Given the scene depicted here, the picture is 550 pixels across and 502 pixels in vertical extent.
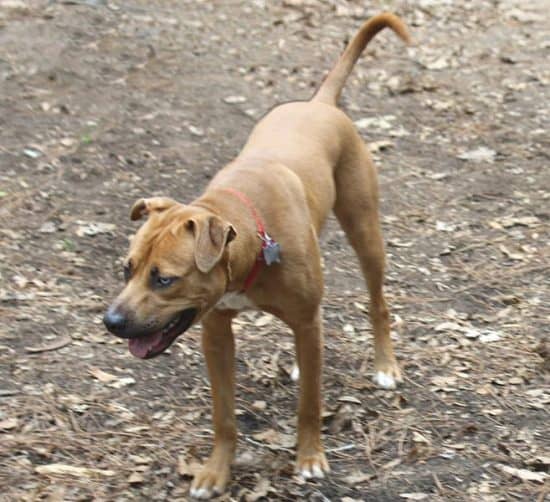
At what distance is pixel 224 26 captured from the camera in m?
10.6

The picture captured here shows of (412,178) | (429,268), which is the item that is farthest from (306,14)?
(429,268)

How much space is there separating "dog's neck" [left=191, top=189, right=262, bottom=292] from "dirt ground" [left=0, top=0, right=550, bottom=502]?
1.06 metres

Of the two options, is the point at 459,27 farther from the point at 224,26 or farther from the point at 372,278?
the point at 372,278

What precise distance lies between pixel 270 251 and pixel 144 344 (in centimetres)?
65

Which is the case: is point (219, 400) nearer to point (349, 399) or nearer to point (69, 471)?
point (69, 471)

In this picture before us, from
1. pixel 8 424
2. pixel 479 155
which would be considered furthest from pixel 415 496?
pixel 479 155

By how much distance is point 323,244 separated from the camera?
22.5 feet

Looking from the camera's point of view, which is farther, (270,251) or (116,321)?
(270,251)

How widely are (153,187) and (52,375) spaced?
2.59 metres

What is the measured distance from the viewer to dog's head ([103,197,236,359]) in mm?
3686

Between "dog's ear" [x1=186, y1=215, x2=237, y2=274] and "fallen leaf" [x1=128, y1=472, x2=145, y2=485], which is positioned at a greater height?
"dog's ear" [x1=186, y1=215, x2=237, y2=274]

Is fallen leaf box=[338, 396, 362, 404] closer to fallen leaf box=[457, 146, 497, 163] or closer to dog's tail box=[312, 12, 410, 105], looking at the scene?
dog's tail box=[312, 12, 410, 105]

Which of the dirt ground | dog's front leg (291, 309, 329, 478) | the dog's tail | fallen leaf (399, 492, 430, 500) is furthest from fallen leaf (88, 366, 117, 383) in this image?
the dog's tail

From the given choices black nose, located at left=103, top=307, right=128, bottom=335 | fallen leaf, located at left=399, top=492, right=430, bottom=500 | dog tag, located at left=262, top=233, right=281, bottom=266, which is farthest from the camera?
fallen leaf, located at left=399, top=492, right=430, bottom=500
